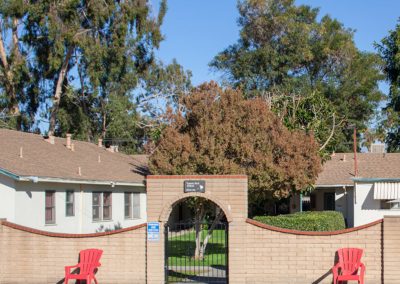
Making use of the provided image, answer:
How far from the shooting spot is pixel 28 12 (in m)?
39.4

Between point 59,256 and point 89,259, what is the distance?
974 millimetres

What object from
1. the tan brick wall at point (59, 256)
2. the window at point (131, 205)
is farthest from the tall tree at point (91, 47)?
the tan brick wall at point (59, 256)

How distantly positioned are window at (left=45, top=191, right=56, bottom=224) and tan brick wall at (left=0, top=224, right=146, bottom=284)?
639 centimetres

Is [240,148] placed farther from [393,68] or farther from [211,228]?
[393,68]

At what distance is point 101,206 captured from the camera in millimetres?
27062

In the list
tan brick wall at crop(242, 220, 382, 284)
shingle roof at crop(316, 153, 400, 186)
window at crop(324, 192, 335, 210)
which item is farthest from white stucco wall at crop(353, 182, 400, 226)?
tan brick wall at crop(242, 220, 382, 284)

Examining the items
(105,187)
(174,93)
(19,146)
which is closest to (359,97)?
(174,93)

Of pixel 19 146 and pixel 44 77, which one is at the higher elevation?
pixel 44 77

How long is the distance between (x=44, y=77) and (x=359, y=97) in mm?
24801

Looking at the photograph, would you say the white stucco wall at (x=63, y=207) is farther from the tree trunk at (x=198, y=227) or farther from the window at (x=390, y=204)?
the window at (x=390, y=204)

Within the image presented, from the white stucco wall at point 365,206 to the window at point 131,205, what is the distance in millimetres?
10555

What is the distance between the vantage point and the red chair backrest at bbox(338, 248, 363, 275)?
48.3 ft

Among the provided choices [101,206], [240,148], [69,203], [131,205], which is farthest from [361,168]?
[69,203]

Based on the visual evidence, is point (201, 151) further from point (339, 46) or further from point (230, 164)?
point (339, 46)
